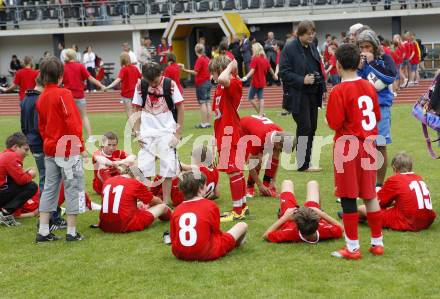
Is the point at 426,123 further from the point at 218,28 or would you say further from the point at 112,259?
the point at 218,28

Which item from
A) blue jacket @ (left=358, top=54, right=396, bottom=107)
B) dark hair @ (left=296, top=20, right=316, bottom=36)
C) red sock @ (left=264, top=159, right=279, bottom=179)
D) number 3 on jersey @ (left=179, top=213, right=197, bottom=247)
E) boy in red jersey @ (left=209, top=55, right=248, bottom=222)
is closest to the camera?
number 3 on jersey @ (left=179, top=213, right=197, bottom=247)

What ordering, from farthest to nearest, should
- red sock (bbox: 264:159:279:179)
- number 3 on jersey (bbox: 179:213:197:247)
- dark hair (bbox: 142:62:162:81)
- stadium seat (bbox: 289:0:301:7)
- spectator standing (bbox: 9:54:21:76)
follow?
spectator standing (bbox: 9:54:21:76)
stadium seat (bbox: 289:0:301:7)
red sock (bbox: 264:159:279:179)
dark hair (bbox: 142:62:162:81)
number 3 on jersey (bbox: 179:213:197:247)

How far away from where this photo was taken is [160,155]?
292 inches

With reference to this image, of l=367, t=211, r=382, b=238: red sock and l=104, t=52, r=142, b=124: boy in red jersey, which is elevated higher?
l=104, t=52, r=142, b=124: boy in red jersey

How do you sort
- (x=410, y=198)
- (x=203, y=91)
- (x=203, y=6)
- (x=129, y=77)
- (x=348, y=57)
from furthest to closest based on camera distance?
(x=203, y=6) → (x=203, y=91) → (x=129, y=77) → (x=410, y=198) → (x=348, y=57)

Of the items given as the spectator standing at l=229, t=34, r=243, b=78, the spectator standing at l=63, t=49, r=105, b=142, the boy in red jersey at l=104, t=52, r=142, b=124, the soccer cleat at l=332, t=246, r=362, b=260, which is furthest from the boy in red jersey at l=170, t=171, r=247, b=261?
the spectator standing at l=229, t=34, r=243, b=78

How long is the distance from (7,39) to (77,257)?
28.8 meters

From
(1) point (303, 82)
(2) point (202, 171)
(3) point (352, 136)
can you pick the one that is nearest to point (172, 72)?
(1) point (303, 82)

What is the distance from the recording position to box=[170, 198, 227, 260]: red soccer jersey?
5.63 meters

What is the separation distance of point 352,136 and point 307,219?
0.89m

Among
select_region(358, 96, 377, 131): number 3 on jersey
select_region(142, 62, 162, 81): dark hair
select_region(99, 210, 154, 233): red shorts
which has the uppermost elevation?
select_region(142, 62, 162, 81): dark hair

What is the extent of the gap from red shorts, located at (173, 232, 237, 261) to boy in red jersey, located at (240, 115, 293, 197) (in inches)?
81.1

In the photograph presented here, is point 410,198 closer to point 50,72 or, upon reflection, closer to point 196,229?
point 196,229

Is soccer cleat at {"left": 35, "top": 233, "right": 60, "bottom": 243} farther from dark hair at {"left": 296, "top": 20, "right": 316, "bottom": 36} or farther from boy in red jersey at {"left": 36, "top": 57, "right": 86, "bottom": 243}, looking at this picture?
dark hair at {"left": 296, "top": 20, "right": 316, "bottom": 36}
